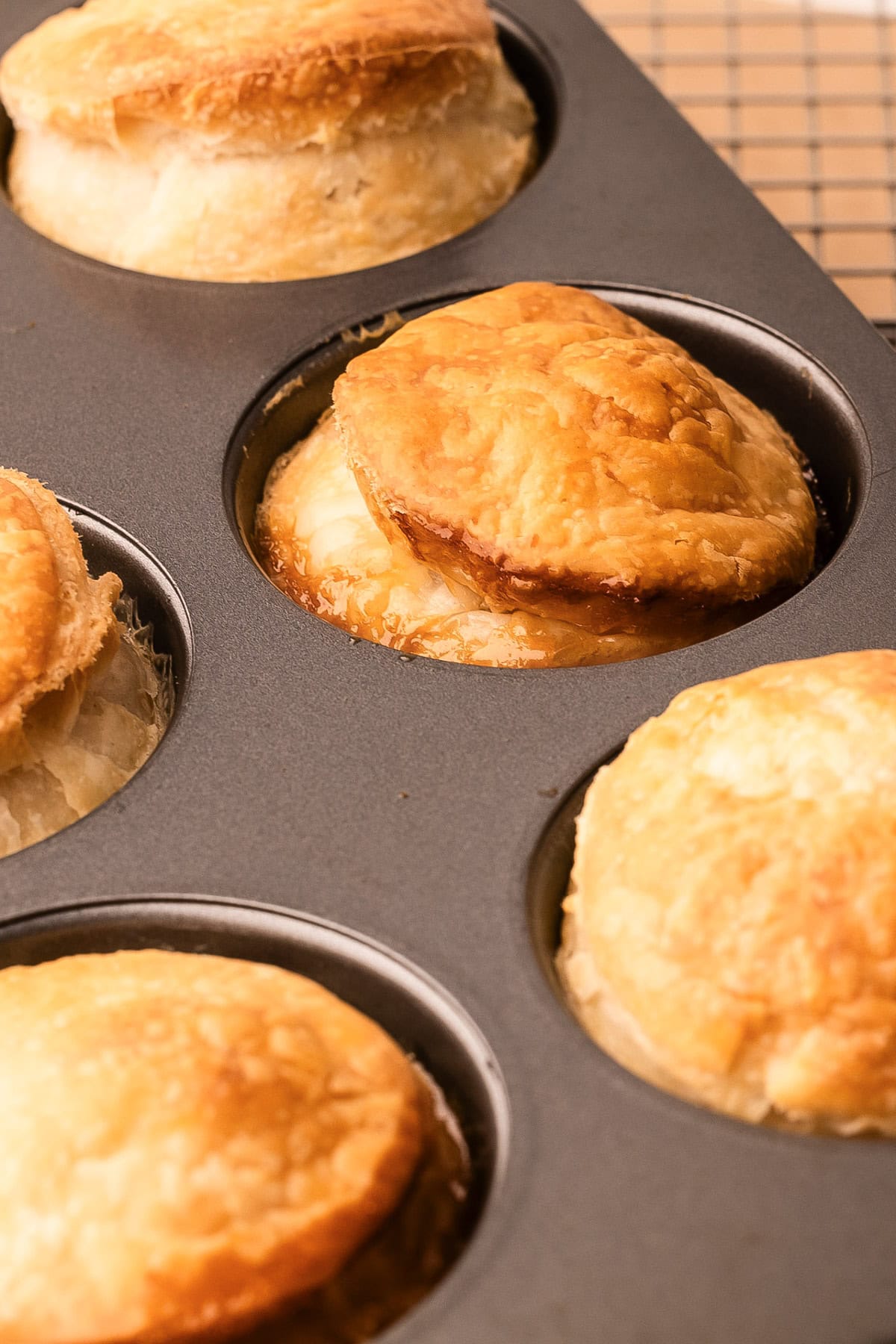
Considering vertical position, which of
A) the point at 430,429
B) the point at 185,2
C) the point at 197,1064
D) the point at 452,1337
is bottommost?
the point at 452,1337

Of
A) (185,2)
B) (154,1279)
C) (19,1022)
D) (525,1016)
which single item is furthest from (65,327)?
(154,1279)

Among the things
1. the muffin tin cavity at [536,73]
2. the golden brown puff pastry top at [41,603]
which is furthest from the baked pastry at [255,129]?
the golden brown puff pastry top at [41,603]

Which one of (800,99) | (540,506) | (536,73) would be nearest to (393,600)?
(540,506)

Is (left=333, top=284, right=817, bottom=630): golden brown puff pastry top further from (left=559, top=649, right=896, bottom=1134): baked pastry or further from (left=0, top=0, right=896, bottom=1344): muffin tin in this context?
(left=559, top=649, right=896, bottom=1134): baked pastry

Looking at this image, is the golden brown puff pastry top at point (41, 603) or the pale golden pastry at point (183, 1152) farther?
the golden brown puff pastry top at point (41, 603)

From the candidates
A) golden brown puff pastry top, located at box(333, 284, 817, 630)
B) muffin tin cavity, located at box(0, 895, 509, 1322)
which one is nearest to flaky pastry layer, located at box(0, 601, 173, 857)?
muffin tin cavity, located at box(0, 895, 509, 1322)

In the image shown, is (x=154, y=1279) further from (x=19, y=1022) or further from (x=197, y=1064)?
(x=19, y=1022)

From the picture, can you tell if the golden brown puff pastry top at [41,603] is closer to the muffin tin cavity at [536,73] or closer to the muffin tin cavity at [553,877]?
the muffin tin cavity at [553,877]
